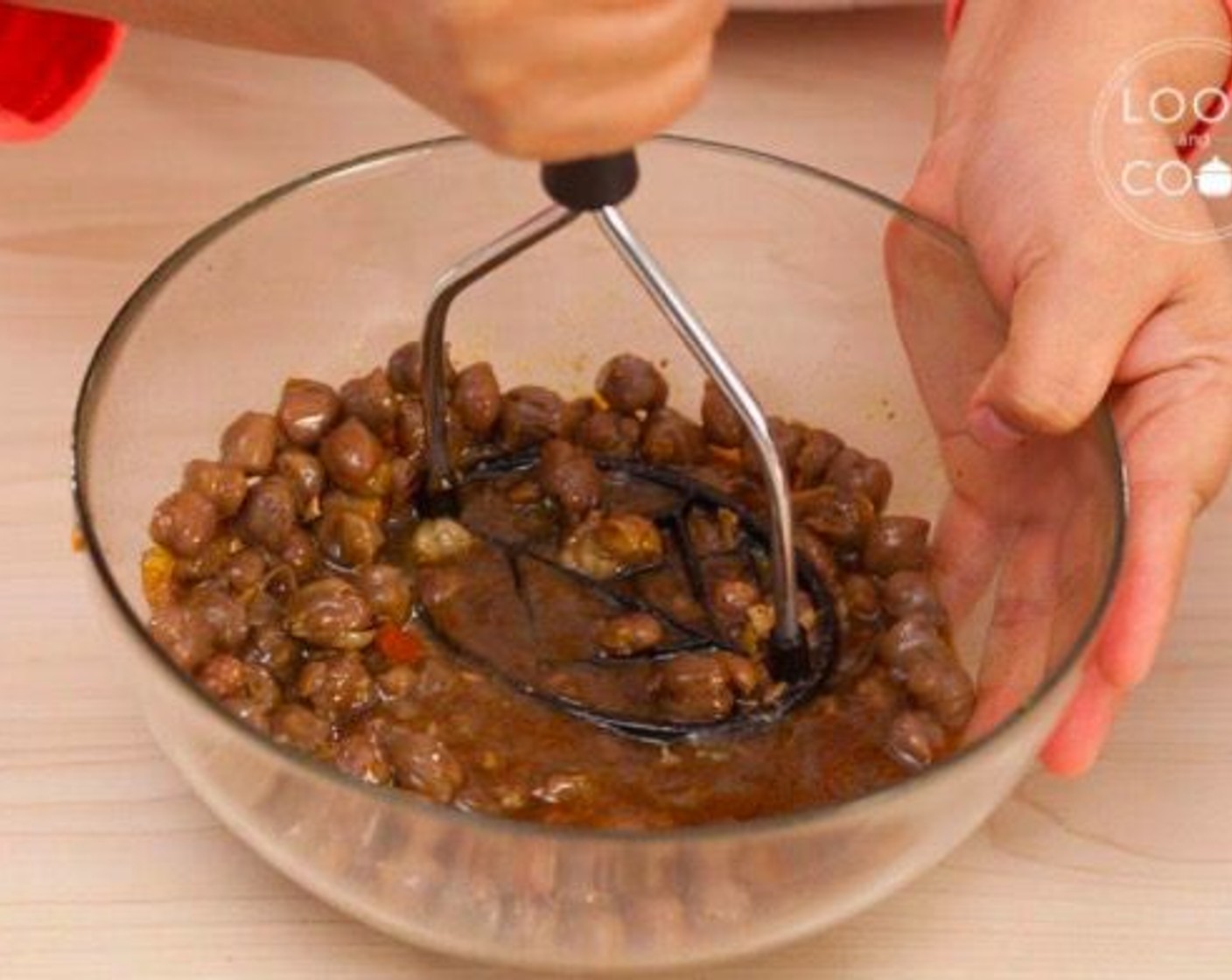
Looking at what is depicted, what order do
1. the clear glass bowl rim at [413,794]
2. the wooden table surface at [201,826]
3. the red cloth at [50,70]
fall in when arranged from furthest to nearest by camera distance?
the red cloth at [50,70] → the wooden table surface at [201,826] → the clear glass bowl rim at [413,794]

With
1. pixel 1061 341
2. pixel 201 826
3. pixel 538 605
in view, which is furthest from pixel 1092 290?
pixel 201 826

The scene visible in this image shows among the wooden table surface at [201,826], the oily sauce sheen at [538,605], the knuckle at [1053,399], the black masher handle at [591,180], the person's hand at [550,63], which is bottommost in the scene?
the wooden table surface at [201,826]

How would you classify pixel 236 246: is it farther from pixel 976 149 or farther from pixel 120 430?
pixel 976 149

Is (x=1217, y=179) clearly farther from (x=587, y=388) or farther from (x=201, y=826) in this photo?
(x=201, y=826)

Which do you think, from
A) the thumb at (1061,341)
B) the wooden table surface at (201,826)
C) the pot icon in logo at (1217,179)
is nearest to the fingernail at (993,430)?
the thumb at (1061,341)
